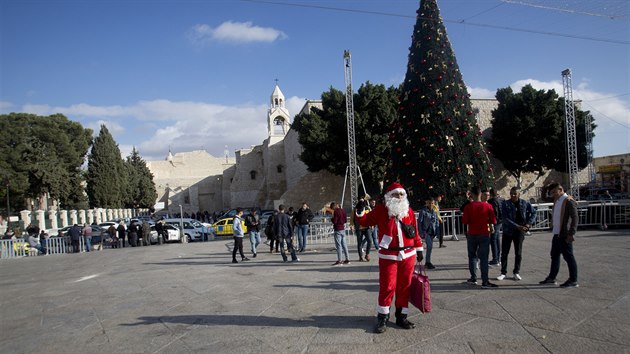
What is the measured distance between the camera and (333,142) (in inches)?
1334

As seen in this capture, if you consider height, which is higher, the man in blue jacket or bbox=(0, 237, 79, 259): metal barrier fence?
the man in blue jacket

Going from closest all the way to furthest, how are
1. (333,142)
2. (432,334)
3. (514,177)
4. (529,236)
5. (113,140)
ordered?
(432,334), (529,236), (333,142), (514,177), (113,140)

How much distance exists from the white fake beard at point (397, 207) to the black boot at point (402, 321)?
1.11 m

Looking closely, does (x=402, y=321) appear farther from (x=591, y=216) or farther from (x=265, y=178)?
(x=265, y=178)

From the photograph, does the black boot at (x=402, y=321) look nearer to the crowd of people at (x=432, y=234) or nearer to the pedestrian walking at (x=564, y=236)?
the crowd of people at (x=432, y=234)

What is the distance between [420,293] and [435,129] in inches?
537

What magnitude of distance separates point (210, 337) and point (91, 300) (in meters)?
3.99

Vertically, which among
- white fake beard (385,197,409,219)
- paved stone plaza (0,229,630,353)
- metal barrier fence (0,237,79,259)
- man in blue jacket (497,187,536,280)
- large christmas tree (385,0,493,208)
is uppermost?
large christmas tree (385,0,493,208)

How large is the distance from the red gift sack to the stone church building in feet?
102

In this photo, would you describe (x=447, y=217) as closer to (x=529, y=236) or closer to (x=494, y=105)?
(x=529, y=236)

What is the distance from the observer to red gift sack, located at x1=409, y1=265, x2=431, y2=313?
15.9ft

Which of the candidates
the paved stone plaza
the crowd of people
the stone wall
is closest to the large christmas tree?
the paved stone plaza

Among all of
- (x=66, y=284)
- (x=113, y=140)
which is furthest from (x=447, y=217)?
(x=113, y=140)

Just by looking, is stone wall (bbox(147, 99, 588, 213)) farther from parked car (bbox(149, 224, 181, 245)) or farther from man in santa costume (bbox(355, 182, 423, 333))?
man in santa costume (bbox(355, 182, 423, 333))
